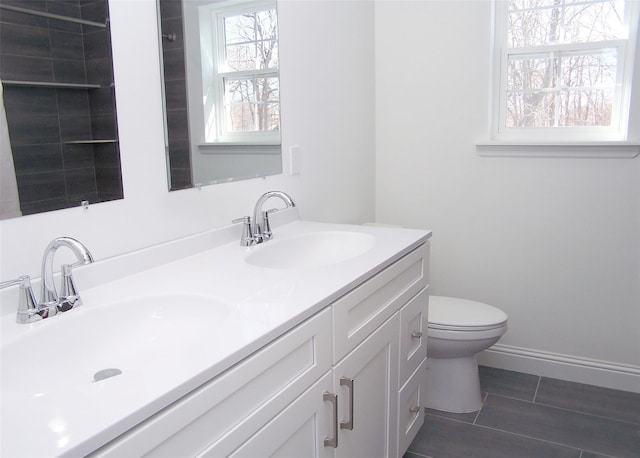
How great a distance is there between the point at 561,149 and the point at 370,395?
151cm

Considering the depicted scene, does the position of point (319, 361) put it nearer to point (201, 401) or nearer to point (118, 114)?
point (201, 401)

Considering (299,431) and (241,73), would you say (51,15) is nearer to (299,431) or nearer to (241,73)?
(241,73)

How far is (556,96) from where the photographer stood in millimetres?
2461

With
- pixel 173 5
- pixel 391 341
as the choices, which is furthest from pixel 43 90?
pixel 391 341

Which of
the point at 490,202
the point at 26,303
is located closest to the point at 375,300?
the point at 26,303

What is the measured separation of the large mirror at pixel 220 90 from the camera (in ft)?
5.00

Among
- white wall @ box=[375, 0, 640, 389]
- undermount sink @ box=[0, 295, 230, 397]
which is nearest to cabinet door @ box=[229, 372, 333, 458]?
undermount sink @ box=[0, 295, 230, 397]

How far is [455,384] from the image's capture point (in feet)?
7.57

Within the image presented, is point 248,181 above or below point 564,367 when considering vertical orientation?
above

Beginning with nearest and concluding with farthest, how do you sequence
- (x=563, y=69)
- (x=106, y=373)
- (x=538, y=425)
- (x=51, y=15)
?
1. (x=106, y=373)
2. (x=51, y=15)
3. (x=538, y=425)
4. (x=563, y=69)

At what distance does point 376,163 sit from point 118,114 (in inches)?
66.8

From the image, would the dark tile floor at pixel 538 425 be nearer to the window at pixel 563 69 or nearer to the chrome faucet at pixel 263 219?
the chrome faucet at pixel 263 219

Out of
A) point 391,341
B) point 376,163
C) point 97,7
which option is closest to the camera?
point 97,7

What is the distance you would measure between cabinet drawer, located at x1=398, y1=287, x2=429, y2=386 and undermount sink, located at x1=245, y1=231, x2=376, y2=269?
258 mm
